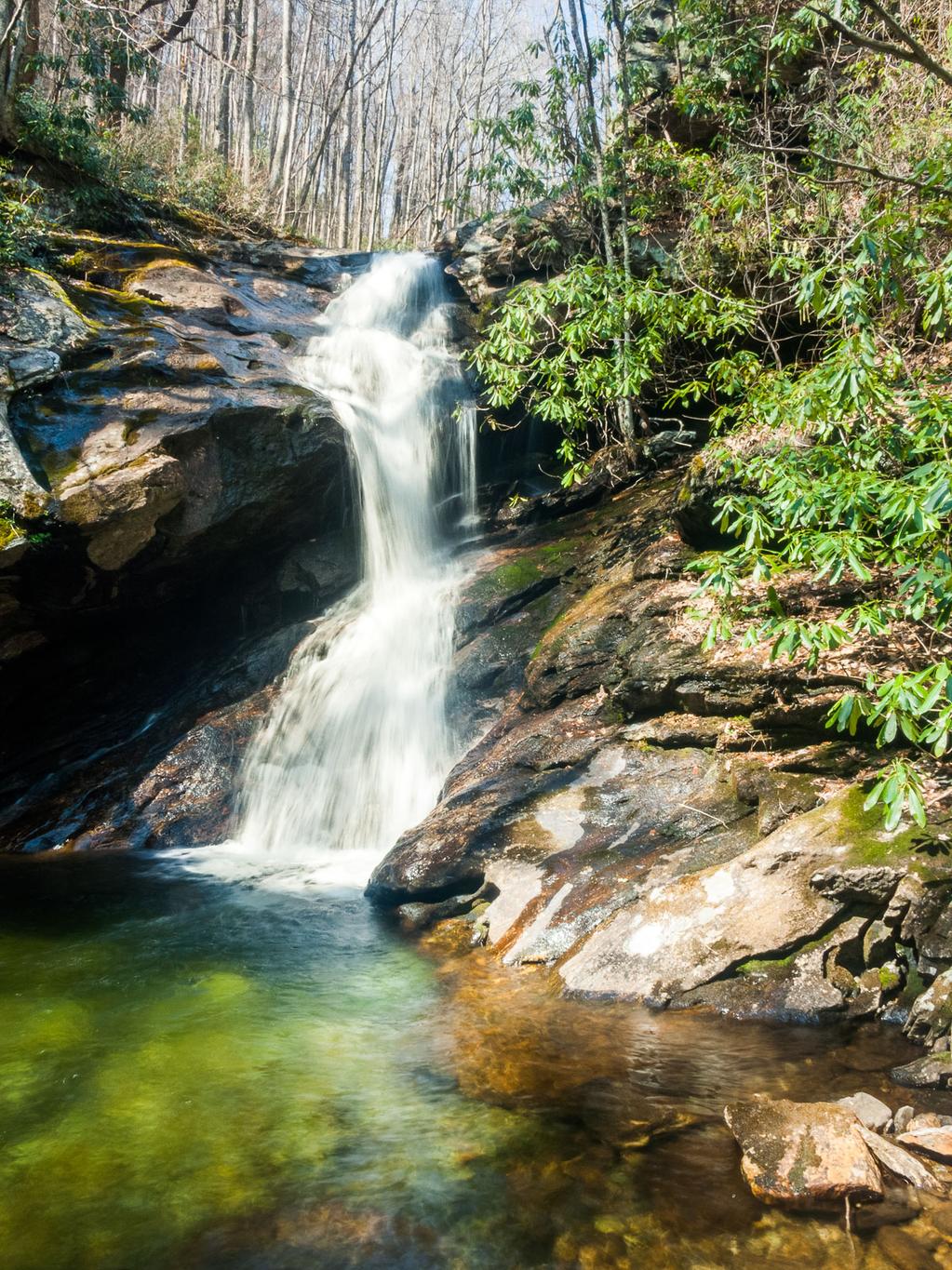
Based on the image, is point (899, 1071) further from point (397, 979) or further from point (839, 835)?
point (397, 979)

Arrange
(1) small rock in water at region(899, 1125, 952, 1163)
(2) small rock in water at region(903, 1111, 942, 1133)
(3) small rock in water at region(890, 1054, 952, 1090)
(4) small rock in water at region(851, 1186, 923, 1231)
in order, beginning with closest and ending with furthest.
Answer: (4) small rock in water at region(851, 1186, 923, 1231) < (1) small rock in water at region(899, 1125, 952, 1163) < (2) small rock in water at region(903, 1111, 942, 1133) < (3) small rock in water at region(890, 1054, 952, 1090)

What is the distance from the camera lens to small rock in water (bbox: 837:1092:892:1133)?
3.27m

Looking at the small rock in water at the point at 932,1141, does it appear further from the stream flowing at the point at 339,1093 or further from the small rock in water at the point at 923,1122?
the stream flowing at the point at 339,1093

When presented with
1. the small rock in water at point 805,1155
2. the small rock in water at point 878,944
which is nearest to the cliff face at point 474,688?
the small rock in water at point 878,944

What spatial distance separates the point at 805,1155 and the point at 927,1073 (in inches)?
39.0

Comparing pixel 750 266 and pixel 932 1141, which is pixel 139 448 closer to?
pixel 750 266

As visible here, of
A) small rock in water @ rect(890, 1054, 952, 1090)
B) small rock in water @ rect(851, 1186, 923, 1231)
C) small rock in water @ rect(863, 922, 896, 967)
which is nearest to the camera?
small rock in water @ rect(851, 1186, 923, 1231)

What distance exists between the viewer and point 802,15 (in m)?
8.21

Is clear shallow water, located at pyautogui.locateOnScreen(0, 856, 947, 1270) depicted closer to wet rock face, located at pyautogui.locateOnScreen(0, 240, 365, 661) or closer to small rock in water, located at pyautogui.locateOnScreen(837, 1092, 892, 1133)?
small rock in water, located at pyautogui.locateOnScreen(837, 1092, 892, 1133)

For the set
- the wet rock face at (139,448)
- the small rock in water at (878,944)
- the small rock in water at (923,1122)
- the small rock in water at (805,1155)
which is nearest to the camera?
the small rock in water at (805,1155)

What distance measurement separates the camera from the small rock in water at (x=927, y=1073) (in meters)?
3.59

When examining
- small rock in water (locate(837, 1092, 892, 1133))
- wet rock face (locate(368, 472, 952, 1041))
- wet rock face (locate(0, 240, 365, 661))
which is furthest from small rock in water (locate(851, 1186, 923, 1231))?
wet rock face (locate(0, 240, 365, 661))

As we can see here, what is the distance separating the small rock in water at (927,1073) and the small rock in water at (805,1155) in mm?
645

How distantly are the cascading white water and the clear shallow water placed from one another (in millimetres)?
2594
